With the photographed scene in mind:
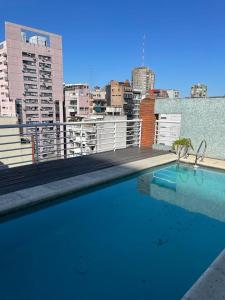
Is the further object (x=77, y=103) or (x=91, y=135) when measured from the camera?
(x=77, y=103)

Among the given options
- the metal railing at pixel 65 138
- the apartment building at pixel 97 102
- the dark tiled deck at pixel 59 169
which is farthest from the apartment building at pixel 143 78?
the dark tiled deck at pixel 59 169

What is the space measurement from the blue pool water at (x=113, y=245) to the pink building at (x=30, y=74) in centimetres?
5863

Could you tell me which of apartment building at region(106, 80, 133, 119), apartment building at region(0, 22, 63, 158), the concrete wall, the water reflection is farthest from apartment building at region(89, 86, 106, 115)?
the water reflection

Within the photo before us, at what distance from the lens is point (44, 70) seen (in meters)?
69.5

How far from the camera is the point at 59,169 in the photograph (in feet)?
20.0

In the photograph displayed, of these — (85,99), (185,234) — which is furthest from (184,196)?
(85,99)

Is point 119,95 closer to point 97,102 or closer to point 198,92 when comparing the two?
point 97,102

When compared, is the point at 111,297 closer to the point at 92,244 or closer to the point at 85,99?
the point at 92,244

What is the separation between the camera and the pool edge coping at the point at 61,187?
3.97m

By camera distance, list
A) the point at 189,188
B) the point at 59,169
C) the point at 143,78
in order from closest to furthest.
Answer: the point at 189,188 → the point at 59,169 → the point at 143,78

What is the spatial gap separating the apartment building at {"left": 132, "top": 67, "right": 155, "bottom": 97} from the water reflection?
345 ft

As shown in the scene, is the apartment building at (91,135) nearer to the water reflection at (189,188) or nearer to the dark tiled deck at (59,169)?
the dark tiled deck at (59,169)

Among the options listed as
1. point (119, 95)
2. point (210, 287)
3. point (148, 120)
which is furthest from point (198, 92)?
point (119, 95)

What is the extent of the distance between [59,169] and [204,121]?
4.75m
